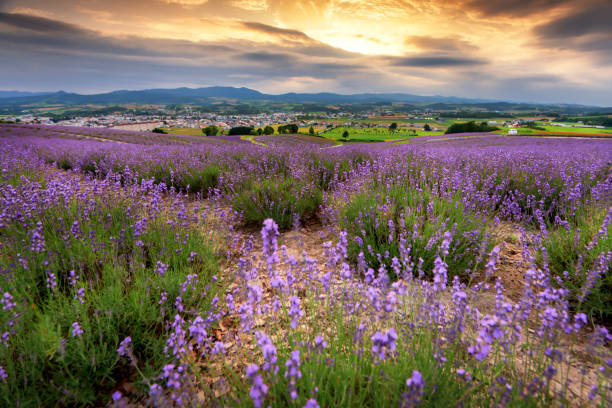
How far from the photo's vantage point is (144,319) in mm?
2068

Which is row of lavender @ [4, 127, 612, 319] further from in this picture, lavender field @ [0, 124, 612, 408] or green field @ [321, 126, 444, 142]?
green field @ [321, 126, 444, 142]

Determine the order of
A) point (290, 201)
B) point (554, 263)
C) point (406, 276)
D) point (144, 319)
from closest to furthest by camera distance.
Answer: point (406, 276) < point (144, 319) < point (554, 263) < point (290, 201)

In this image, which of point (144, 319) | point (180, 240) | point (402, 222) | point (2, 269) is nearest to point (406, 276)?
point (402, 222)

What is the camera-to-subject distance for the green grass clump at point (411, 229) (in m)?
2.96

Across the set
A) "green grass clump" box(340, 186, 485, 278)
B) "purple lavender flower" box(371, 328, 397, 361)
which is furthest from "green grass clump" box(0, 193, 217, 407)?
"green grass clump" box(340, 186, 485, 278)

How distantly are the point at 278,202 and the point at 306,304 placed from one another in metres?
2.40

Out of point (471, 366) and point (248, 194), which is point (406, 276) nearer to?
point (471, 366)

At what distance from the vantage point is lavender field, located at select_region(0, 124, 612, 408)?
1.37 m

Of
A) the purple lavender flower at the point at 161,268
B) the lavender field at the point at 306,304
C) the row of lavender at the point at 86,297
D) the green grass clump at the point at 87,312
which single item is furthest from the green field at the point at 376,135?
the purple lavender flower at the point at 161,268

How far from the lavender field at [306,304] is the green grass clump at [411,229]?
0.03m

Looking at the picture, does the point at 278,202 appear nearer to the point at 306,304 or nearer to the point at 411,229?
the point at 411,229

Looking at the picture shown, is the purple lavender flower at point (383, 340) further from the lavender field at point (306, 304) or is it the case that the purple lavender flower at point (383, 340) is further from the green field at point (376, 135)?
the green field at point (376, 135)

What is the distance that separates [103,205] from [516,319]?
434 cm

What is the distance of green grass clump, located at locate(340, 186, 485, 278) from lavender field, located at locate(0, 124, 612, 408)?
0.03 m
